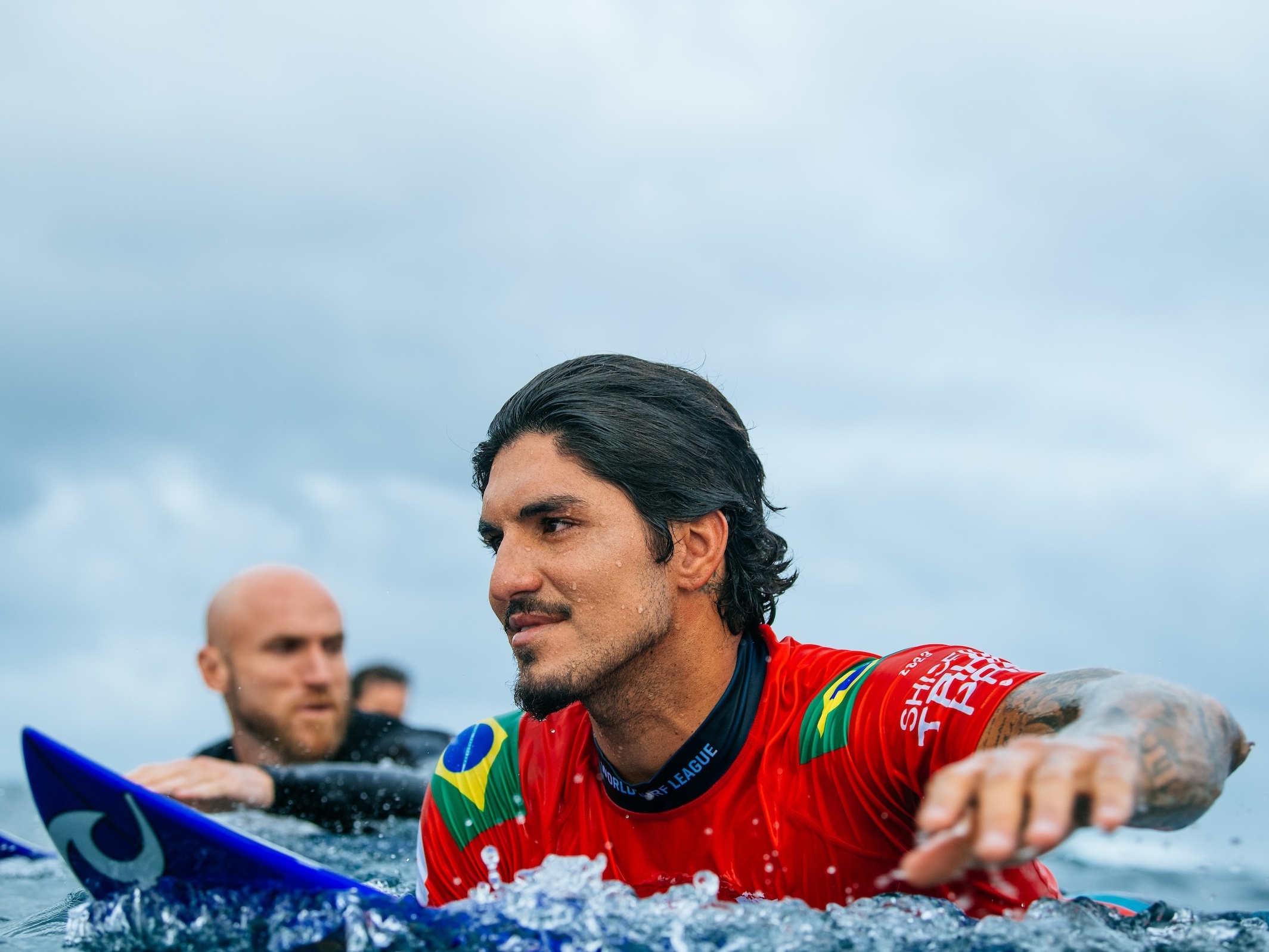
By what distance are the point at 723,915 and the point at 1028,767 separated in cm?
143

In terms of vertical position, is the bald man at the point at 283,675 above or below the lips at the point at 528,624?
above

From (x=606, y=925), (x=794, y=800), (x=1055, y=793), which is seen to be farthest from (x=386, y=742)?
(x=1055, y=793)

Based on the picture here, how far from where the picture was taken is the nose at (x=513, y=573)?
3465 mm

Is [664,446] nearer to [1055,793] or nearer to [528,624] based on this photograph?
[528,624]

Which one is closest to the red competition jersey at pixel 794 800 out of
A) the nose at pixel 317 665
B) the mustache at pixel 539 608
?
the mustache at pixel 539 608

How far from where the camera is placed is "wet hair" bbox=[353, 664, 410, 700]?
12156 mm

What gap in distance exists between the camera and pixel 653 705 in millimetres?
3572

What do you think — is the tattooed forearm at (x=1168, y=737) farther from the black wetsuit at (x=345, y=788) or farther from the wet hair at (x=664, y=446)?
the black wetsuit at (x=345, y=788)

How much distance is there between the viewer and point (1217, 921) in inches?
126

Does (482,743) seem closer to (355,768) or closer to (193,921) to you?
(193,921)

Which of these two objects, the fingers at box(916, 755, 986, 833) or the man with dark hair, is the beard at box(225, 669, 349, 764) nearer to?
the man with dark hair

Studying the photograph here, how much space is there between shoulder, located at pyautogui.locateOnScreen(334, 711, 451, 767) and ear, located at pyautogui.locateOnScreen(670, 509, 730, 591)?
4917 millimetres

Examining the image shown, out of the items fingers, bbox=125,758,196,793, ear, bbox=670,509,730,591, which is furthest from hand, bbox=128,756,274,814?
ear, bbox=670,509,730,591

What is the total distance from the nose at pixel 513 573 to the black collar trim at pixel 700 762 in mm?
638
